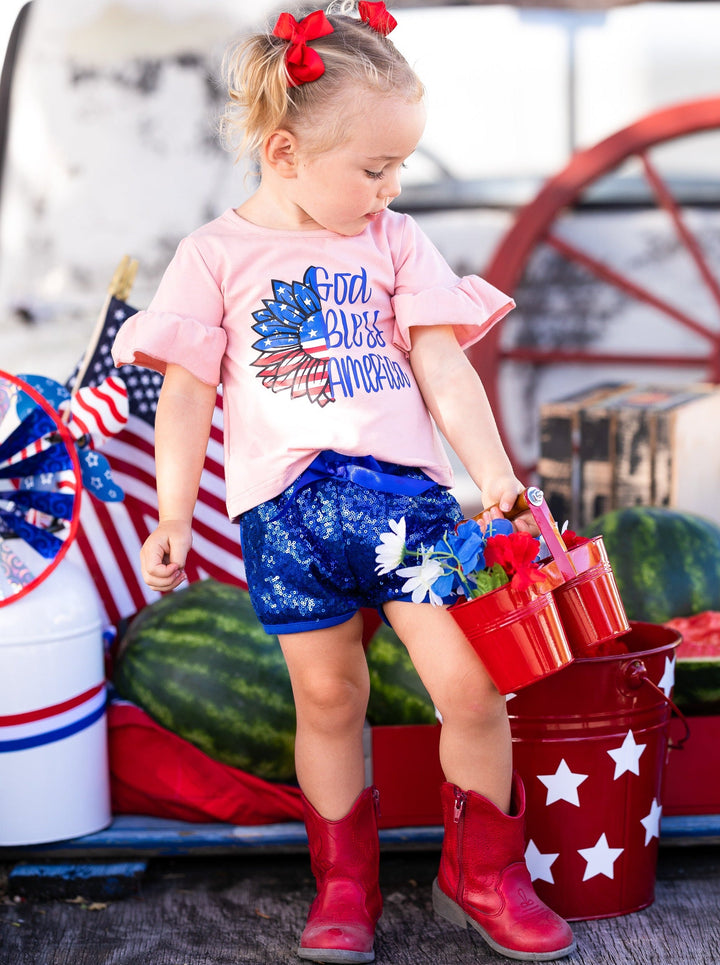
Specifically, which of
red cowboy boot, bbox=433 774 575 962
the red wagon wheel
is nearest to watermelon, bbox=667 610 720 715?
red cowboy boot, bbox=433 774 575 962

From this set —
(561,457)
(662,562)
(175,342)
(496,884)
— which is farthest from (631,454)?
(175,342)

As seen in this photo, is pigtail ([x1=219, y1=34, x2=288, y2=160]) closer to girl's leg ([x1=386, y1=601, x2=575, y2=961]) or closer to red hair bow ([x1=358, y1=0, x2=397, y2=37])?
red hair bow ([x1=358, y1=0, x2=397, y2=37])

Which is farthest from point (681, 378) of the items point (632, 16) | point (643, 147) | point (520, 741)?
point (520, 741)

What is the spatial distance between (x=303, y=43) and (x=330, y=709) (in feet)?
4.24

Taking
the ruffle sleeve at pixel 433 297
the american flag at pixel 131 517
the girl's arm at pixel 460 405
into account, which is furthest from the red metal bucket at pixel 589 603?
the american flag at pixel 131 517

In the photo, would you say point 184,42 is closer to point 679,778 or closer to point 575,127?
point 575,127

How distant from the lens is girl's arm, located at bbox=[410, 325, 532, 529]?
2.29 metres

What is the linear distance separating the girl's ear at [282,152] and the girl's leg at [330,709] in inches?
35.7

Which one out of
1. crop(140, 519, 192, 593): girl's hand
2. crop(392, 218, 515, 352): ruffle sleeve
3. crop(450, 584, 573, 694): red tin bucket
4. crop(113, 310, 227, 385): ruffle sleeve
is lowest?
crop(450, 584, 573, 694): red tin bucket

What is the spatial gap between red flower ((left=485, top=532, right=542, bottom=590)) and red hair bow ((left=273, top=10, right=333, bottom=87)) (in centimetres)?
92

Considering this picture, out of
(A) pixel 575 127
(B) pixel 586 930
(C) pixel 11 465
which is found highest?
(A) pixel 575 127

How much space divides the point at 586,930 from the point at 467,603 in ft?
2.68

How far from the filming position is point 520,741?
7.97 feet

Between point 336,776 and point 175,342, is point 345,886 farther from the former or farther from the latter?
point 175,342
